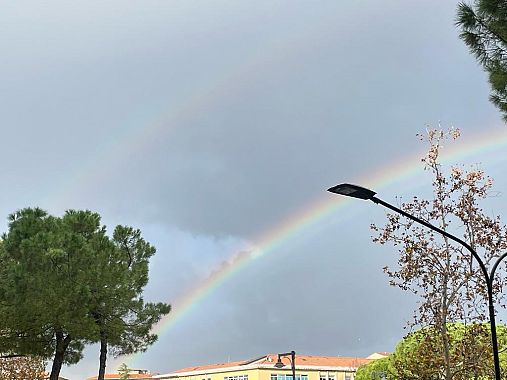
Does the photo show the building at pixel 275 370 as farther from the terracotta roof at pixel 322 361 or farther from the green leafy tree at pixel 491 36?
the green leafy tree at pixel 491 36

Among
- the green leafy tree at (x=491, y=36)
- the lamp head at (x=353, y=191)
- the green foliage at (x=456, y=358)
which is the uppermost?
the green leafy tree at (x=491, y=36)

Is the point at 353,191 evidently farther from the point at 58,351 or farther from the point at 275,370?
the point at 275,370

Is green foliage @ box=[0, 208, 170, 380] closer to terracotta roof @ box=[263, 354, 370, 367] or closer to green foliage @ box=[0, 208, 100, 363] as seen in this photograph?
green foliage @ box=[0, 208, 100, 363]

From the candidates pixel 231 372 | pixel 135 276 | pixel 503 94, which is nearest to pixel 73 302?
pixel 135 276

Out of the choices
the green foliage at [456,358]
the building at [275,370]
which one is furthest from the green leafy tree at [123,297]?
the building at [275,370]

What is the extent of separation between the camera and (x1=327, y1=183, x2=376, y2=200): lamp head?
40.2ft

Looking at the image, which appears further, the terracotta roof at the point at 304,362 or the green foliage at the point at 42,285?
the terracotta roof at the point at 304,362

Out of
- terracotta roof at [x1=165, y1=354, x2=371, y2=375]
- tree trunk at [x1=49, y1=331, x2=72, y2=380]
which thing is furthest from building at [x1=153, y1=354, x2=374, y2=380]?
tree trunk at [x1=49, y1=331, x2=72, y2=380]

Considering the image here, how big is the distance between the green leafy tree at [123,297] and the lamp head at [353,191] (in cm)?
1661

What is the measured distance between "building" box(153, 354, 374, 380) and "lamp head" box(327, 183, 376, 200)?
273 feet

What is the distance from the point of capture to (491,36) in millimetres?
15359

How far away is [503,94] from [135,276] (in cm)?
2061

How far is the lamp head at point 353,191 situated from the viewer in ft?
40.2

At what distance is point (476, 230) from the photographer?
719 inches
